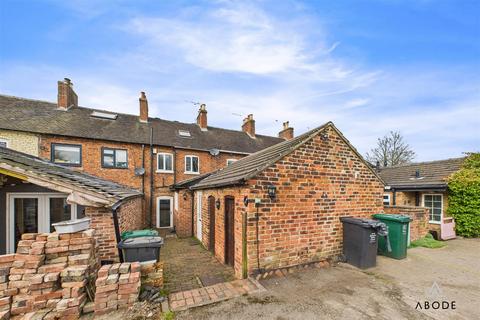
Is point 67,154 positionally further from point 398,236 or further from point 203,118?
point 398,236

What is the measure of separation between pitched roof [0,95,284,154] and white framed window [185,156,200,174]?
36.0 inches

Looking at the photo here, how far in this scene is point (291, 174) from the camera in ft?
18.4

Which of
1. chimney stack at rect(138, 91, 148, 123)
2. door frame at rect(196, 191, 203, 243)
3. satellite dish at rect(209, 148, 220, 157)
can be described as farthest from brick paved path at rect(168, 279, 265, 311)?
chimney stack at rect(138, 91, 148, 123)

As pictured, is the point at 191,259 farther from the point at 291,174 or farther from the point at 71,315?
the point at 291,174

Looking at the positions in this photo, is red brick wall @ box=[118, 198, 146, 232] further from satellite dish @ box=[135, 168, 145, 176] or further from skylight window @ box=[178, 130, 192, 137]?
skylight window @ box=[178, 130, 192, 137]

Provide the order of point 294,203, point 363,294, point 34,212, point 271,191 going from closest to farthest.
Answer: point 363,294, point 271,191, point 34,212, point 294,203

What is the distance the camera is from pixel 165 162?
15719 millimetres

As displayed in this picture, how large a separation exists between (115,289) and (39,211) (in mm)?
3528

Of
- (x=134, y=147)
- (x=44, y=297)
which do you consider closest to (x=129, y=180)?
(x=134, y=147)

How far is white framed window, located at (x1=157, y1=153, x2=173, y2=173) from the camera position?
15.5 metres

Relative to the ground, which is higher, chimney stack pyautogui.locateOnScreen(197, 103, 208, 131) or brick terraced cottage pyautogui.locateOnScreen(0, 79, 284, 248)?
chimney stack pyautogui.locateOnScreen(197, 103, 208, 131)

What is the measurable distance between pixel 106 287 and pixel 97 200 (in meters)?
2.17

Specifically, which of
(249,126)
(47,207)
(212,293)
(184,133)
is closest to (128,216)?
(47,207)

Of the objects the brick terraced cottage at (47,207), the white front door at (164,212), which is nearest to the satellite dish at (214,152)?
the white front door at (164,212)
